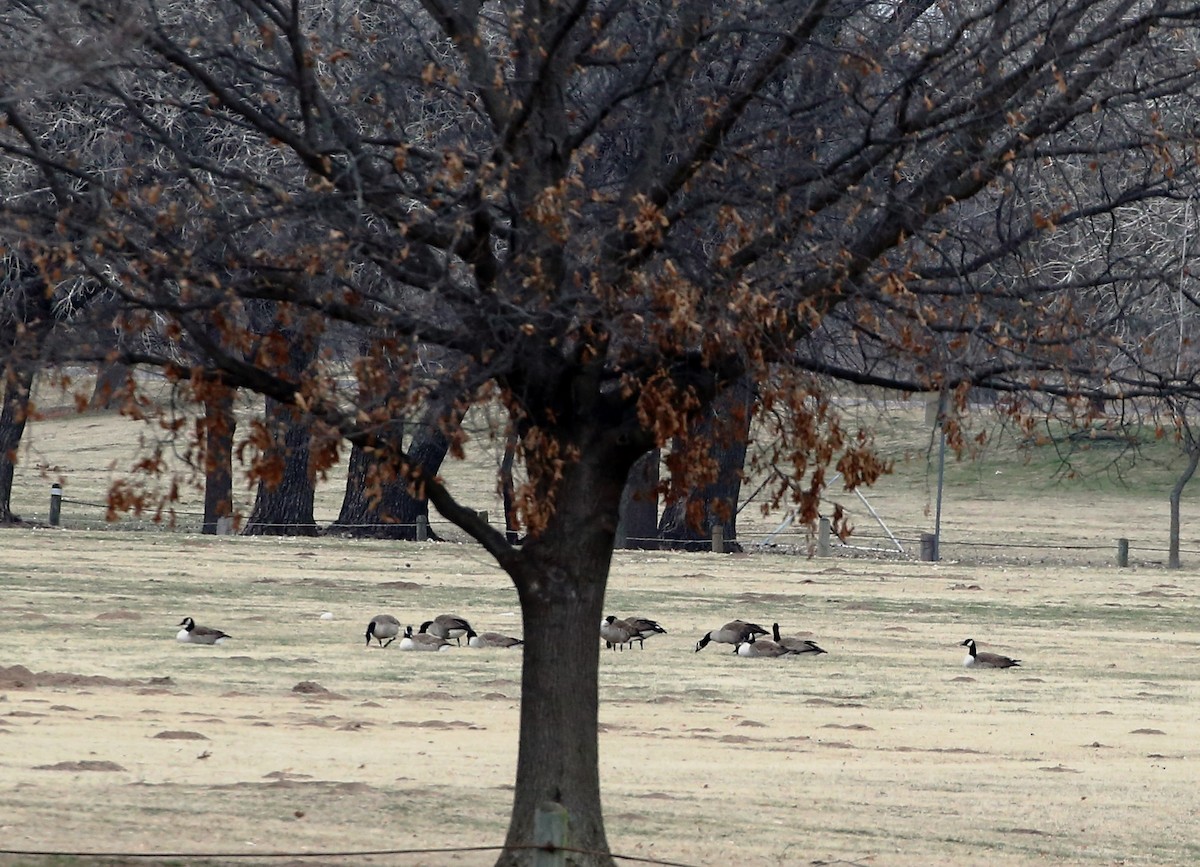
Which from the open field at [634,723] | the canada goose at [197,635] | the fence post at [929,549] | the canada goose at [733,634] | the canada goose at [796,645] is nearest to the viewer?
the open field at [634,723]

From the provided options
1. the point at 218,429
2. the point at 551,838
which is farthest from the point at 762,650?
the point at 551,838

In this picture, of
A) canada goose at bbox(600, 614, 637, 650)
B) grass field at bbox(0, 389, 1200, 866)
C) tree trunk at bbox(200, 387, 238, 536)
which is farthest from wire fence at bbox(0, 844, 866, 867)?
canada goose at bbox(600, 614, 637, 650)

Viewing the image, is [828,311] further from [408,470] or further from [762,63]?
[408,470]

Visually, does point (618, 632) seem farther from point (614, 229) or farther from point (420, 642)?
point (614, 229)

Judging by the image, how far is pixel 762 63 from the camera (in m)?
10.3

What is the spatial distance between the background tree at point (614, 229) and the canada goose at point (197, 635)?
41.8 ft

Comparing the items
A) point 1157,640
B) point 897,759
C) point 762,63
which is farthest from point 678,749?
point 1157,640

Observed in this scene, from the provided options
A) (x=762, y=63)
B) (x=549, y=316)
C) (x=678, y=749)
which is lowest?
(x=678, y=749)

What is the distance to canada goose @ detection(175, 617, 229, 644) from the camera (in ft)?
76.7

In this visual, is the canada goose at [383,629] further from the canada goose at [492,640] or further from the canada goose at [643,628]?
the canada goose at [643,628]

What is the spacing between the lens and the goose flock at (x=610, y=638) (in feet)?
77.5

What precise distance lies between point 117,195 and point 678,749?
29.6ft

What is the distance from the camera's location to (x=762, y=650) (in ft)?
79.4

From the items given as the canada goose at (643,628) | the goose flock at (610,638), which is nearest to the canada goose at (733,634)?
the goose flock at (610,638)
